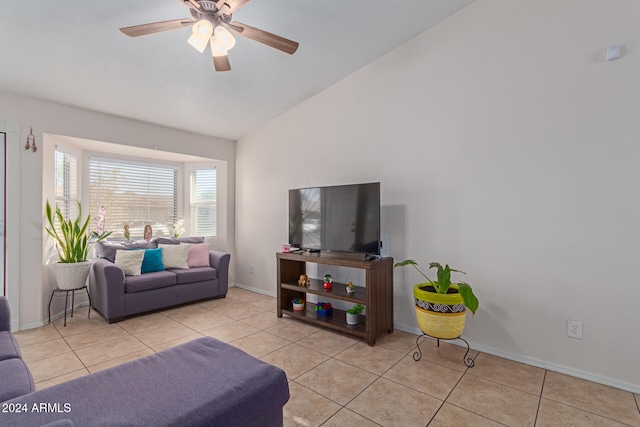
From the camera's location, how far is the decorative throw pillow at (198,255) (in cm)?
425

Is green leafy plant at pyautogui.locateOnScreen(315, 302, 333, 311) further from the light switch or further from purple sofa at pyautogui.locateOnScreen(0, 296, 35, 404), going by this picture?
the light switch

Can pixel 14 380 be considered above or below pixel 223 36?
below

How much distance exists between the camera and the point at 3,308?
1968mm

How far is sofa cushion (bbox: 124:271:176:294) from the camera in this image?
345 centimetres

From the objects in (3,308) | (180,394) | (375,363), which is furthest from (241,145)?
(180,394)

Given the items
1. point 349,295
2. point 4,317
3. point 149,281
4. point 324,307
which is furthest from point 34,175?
point 349,295

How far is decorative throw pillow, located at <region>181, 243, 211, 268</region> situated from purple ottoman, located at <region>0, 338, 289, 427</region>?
2.83 meters

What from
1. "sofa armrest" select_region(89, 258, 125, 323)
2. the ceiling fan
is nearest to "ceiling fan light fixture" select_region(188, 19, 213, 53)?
the ceiling fan

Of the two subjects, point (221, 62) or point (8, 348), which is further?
point (221, 62)

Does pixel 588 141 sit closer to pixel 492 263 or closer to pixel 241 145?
pixel 492 263

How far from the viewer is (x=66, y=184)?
3.89 meters

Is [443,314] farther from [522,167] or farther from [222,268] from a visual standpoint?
[222,268]

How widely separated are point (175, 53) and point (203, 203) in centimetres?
279

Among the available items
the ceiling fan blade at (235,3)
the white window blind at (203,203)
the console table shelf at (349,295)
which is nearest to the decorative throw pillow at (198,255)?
the white window blind at (203,203)
